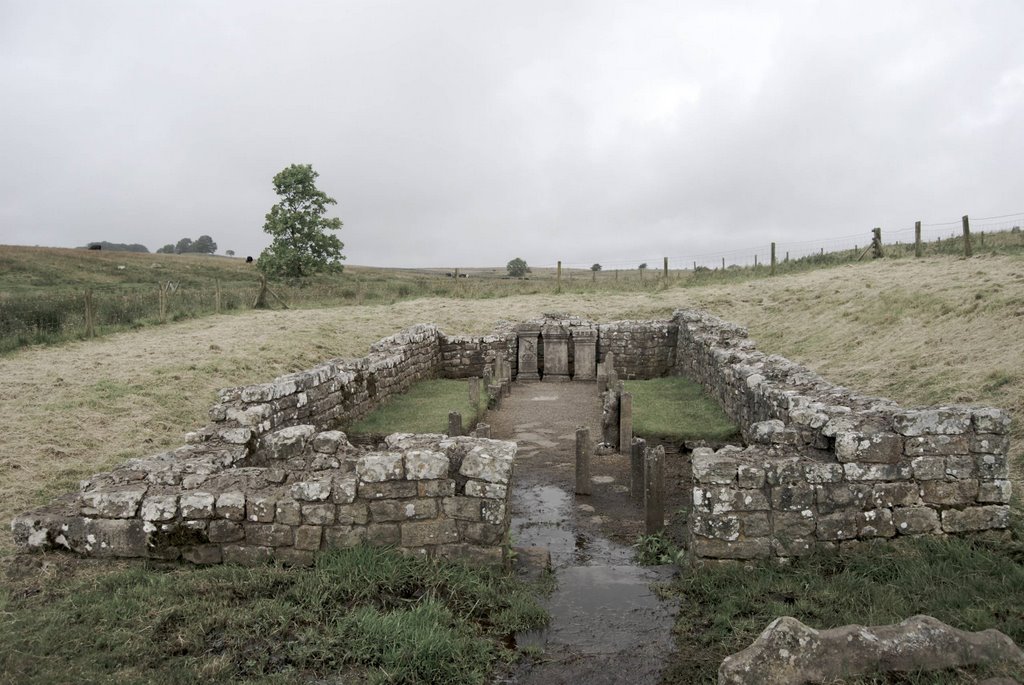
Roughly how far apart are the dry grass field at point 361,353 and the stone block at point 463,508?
437 centimetres

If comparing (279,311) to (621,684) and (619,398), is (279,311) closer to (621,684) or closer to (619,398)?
(619,398)

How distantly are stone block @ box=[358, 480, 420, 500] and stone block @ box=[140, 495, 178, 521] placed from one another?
1.60 meters

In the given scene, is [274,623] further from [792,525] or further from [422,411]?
[422,411]

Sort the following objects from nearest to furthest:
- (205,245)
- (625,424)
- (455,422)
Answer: (455,422) → (625,424) → (205,245)

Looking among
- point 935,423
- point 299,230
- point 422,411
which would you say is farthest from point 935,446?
point 299,230

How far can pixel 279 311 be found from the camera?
26.3 m

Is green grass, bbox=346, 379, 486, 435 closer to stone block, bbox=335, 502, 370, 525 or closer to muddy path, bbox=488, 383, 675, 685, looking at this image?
muddy path, bbox=488, 383, 675, 685

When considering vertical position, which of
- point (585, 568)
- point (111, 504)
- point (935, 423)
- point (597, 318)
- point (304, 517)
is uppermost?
point (597, 318)

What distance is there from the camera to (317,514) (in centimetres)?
565

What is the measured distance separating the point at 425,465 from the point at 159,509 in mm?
2309

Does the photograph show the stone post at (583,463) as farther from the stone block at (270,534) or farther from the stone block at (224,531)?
the stone block at (224,531)

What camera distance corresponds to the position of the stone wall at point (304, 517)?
563cm

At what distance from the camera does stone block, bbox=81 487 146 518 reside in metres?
5.62

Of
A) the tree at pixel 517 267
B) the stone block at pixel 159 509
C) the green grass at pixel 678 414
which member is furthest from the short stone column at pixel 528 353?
the tree at pixel 517 267
